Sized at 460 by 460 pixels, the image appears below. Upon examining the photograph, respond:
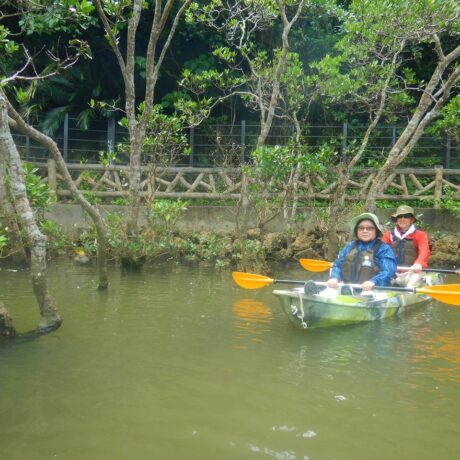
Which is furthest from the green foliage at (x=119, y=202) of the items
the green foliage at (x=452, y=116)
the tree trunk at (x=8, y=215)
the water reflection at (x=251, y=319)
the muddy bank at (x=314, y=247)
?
the green foliage at (x=452, y=116)

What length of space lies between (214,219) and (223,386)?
31.1 feet

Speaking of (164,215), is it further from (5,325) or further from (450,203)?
(450,203)

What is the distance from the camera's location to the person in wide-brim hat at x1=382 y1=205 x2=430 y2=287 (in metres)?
8.99

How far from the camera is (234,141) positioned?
16.1 metres

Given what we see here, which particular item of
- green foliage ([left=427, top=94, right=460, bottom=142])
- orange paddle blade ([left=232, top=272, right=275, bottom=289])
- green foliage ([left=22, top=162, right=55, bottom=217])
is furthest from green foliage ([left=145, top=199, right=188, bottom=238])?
green foliage ([left=427, top=94, right=460, bottom=142])

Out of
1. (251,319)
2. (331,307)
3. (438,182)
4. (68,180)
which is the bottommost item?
(251,319)

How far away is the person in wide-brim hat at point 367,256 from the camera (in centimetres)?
772

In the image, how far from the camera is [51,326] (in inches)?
247

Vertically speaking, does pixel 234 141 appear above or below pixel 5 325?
above

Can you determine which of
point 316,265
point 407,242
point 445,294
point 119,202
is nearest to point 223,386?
point 445,294

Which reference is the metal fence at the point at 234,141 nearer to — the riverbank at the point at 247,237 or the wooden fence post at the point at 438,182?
the wooden fence post at the point at 438,182

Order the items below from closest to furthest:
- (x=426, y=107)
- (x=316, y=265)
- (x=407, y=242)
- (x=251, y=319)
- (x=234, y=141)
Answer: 1. (x=251, y=319)
2. (x=407, y=242)
3. (x=316, y=265)
4. (x=426, y=107)
5. (x=234, y=141)

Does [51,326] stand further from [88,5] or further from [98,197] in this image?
[98,197]

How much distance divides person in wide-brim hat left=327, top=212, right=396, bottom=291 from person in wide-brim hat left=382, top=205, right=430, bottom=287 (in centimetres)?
113
